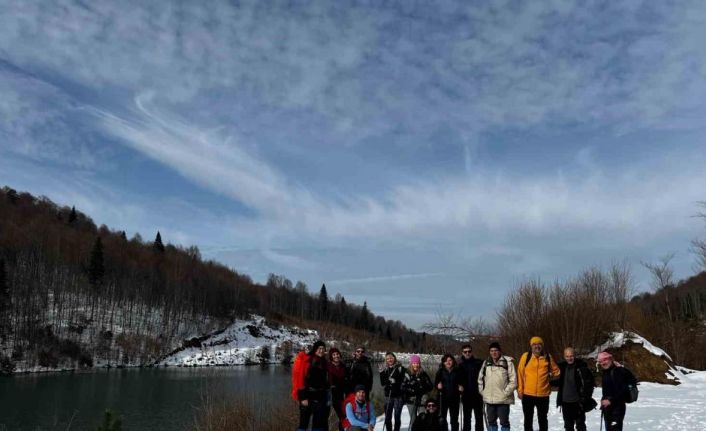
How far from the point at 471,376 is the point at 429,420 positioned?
3.41ft

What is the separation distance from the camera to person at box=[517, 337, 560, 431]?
24.6ft

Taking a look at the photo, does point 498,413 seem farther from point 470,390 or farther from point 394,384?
point 394,384

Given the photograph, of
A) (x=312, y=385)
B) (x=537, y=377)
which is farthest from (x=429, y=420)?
(x=312, y=385)

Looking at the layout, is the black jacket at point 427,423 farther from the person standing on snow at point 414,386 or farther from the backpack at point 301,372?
the backpack at point 301,372

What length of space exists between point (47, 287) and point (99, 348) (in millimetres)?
15578

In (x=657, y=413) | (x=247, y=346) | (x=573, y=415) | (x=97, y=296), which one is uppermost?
(x=97, y=296)

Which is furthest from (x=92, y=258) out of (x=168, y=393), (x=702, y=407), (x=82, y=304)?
(x=702, y=407)

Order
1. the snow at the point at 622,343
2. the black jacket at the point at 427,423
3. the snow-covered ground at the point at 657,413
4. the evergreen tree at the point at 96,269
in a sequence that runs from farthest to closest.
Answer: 1. the evergreen tree at the point at 96,269
2. the snow at the point at 622,343
3. the snow-covered ground at the point at 657,413
4. the black jacket at the point at 427,423

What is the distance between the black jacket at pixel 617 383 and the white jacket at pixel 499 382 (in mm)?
1230

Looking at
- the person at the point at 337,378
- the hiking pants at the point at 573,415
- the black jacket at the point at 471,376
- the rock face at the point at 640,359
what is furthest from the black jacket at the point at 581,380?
the rock face at the point at 640,359

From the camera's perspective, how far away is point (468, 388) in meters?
8.27

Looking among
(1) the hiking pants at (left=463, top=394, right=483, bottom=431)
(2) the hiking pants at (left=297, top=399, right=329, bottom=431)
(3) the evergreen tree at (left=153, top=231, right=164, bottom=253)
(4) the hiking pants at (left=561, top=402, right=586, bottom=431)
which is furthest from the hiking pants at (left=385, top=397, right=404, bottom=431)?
(3) the evergreen tree at (left=153, top=231, right=164, bottom=253)

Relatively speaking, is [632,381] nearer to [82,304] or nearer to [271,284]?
[82,304]

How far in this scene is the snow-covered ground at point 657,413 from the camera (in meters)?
9.45
